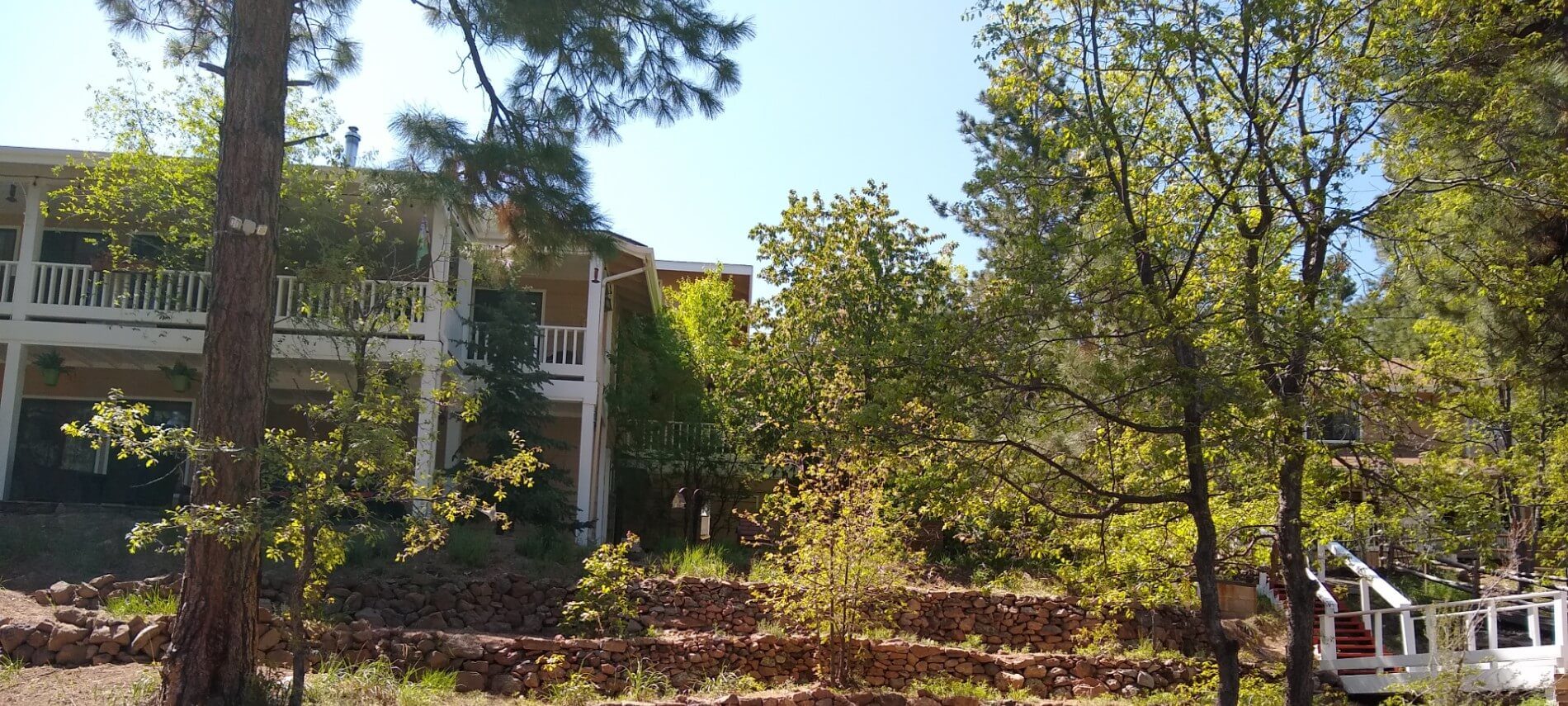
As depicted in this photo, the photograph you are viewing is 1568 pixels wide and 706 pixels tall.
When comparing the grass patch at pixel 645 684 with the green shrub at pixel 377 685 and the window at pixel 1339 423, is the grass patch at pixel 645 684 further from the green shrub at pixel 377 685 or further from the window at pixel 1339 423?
the window at pixel 1339 423

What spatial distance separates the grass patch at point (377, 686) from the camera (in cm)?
854

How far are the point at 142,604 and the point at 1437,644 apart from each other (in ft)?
43.4

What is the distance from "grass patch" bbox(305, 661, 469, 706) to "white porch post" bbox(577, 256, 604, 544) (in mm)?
5526

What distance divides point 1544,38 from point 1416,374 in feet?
10.6

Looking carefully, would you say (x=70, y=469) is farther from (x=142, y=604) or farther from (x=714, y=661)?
(x=714, y=661)

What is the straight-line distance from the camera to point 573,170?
973 cm

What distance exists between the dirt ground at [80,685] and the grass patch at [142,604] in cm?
93

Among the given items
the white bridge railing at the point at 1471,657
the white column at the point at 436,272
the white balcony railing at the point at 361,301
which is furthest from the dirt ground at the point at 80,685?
the white bridge railing at the point at 1471,657

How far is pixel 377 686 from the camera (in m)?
8.98

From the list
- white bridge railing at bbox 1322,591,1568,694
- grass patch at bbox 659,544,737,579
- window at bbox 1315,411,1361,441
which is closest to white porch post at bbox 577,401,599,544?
grass patch at bbox 659,544,737,579

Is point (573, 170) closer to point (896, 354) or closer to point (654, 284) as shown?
point (896, 354)

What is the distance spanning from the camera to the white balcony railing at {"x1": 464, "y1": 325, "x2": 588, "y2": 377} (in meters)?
15.9

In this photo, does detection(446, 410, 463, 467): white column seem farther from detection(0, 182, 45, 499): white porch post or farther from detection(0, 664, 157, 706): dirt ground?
detection(0, 664, 157, 706): dirt ground

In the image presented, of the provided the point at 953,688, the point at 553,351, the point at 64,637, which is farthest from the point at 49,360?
the point at 953,688
